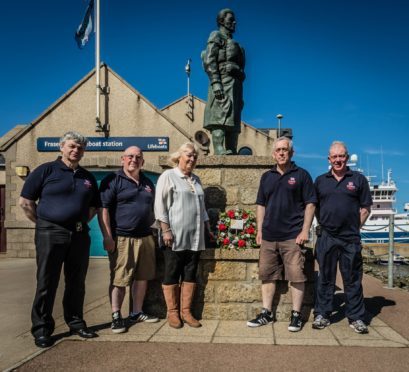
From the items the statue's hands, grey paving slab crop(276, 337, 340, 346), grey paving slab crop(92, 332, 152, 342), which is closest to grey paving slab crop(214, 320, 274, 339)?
grey paving slab crop(276, 337, 340, 346)

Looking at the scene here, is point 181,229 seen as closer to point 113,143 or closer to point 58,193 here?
point 58,193

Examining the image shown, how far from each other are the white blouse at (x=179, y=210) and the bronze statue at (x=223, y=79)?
6.82 ft

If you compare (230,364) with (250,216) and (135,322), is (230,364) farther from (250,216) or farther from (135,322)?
(250,216)

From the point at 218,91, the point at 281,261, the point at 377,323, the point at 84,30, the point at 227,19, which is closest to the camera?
the point at 281,261

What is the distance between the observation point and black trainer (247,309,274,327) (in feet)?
15.2

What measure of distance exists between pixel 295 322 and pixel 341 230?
1.15 m

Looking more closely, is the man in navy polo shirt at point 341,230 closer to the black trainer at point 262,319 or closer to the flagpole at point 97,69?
the black trainer at point 262,319

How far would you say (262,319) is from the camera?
4.68 meters

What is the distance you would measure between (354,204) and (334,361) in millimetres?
1798

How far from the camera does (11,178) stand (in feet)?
41.3

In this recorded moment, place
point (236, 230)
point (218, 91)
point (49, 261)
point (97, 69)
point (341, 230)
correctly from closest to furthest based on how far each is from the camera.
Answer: point (49, 261)
point (341, 230)
point (236, 230)
point (218, 91)
point (97, 69)

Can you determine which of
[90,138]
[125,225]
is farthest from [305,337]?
[90,138]

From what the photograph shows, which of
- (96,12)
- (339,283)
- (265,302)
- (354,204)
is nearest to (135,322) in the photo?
A: (265,302)

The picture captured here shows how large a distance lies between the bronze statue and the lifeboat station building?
5.74 m
